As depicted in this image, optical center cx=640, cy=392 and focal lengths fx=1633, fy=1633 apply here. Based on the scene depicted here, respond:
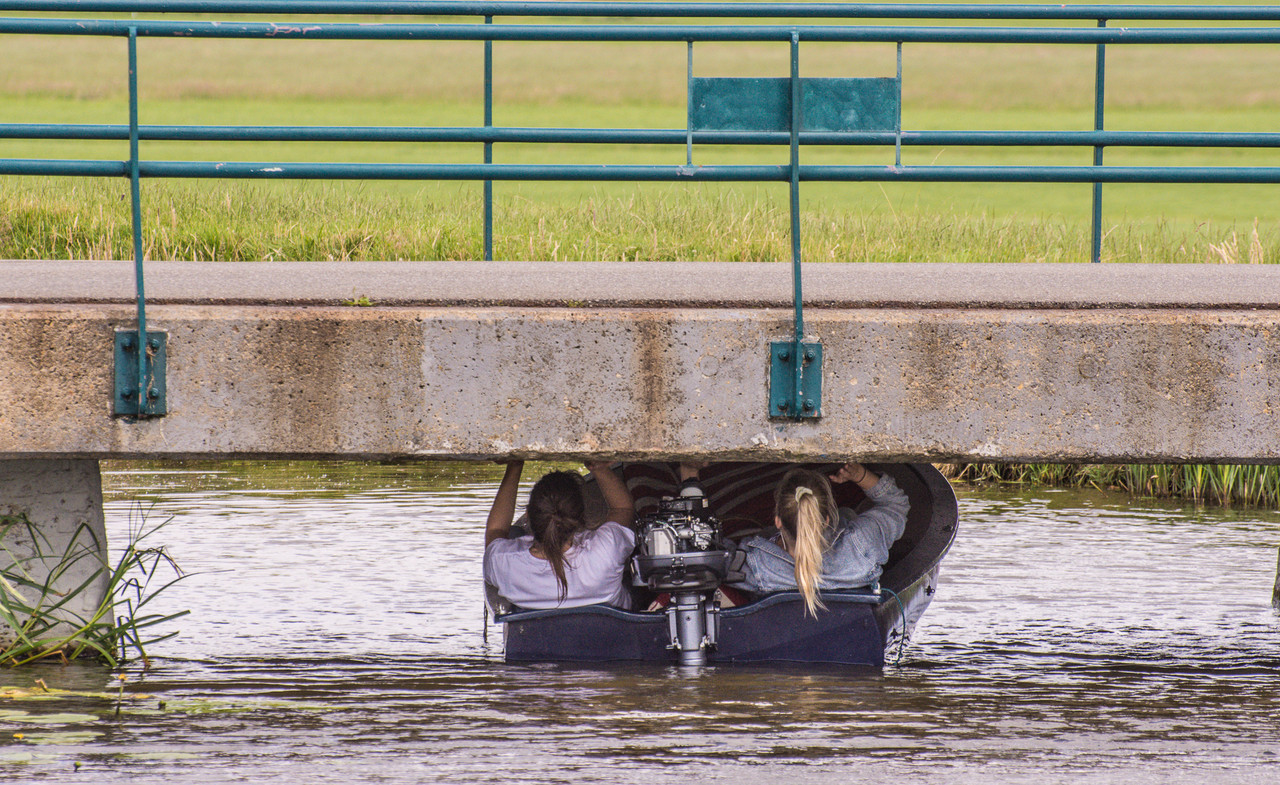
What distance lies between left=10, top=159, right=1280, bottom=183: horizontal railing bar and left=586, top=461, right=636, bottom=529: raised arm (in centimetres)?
186

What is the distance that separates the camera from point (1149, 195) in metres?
46.4

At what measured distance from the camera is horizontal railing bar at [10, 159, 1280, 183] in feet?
19.1

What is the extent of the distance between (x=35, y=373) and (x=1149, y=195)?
44.3m

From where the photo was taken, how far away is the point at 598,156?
145ft

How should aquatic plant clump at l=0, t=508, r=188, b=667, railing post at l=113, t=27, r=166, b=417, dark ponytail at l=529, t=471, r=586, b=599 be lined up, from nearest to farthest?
1. railing post at l=113, t=27, r=166, b=417
2. aquatic plant clump at l=0, t=508, r=188, b=667
3. dark ponytail at l=529, t=471, r=586, b=599

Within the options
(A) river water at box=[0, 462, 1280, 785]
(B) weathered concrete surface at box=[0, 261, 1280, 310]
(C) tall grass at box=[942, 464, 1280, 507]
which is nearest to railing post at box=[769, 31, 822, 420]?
(B) weathered concrete surface at box=[0, 261, 1280, 310]

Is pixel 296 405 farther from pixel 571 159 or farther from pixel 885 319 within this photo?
pixel 571 159

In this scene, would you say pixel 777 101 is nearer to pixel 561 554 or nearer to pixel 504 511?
pixel 561 554

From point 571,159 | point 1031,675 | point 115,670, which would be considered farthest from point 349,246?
point 571,159

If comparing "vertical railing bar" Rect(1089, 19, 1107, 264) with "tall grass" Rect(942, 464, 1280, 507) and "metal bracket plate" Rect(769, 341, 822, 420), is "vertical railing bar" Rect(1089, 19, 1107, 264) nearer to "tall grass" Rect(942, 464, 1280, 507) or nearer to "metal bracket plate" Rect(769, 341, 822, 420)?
"tall grass" Rect(942, 464, 1280, 507)

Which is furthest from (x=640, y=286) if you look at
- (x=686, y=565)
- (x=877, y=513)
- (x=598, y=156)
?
(x=598, y=156)

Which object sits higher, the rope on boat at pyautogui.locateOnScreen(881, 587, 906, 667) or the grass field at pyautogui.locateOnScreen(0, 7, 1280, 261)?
the grass field at pyautogui.locateOnScreen(0, 7, 1280, 261)

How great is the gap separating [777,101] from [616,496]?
2436 mm

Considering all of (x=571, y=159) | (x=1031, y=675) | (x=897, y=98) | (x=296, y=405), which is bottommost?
(x=1031, y=675)
